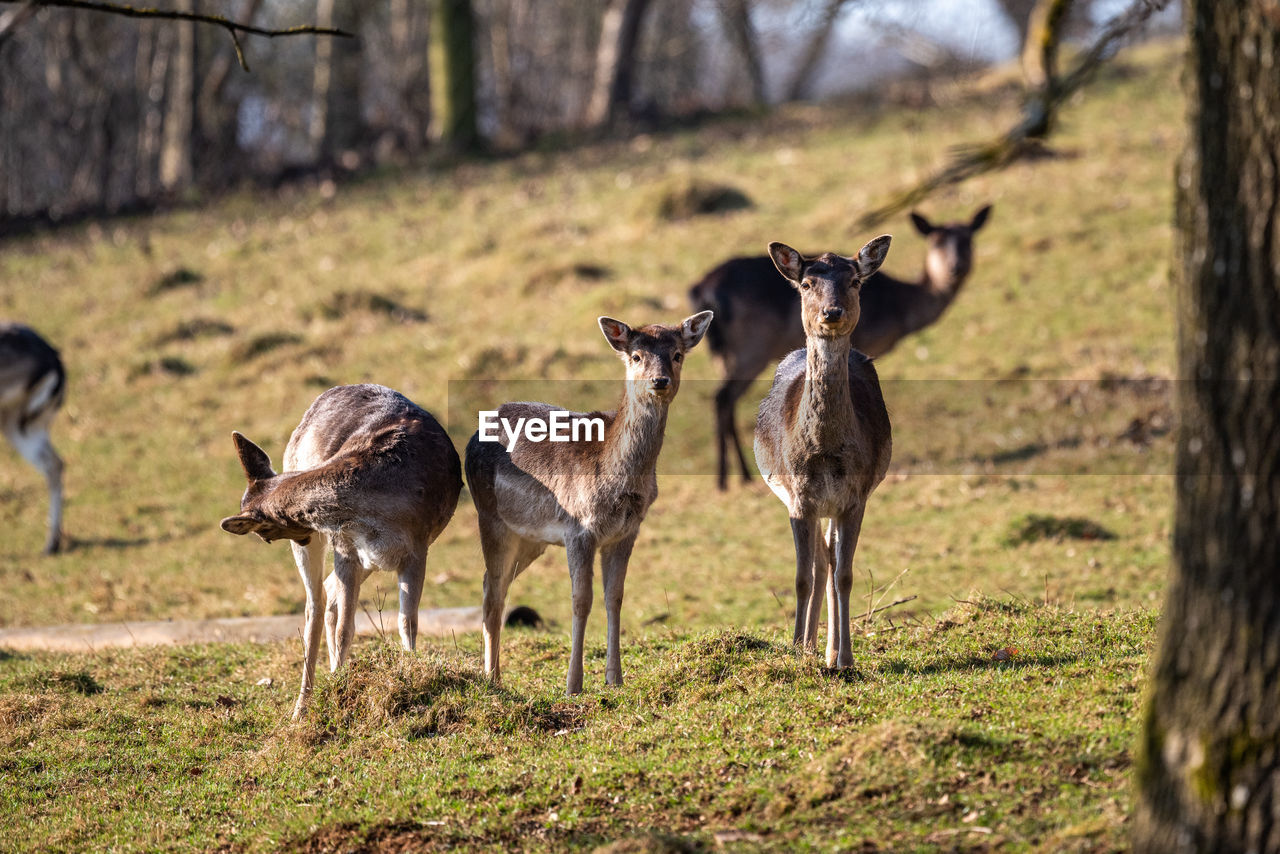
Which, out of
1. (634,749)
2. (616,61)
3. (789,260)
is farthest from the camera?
(616,61)

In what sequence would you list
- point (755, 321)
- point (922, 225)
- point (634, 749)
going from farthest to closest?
point (922, 225) < point (755, 321) < point (634, 749)

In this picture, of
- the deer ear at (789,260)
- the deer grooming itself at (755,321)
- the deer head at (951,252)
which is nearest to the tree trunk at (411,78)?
the deer grooming itself at (755,321)

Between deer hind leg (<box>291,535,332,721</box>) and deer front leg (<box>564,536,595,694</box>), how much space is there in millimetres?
1496

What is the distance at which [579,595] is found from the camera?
736 centimetres

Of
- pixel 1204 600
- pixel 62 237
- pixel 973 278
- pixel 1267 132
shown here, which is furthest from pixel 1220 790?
pixel 62 237

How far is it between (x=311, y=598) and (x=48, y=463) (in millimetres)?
8075

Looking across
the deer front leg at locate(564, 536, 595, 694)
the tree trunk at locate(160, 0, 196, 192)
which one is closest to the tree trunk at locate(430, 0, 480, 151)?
the tree trunk at locate(160, 0, 196, 192)

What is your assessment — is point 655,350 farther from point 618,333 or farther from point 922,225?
point 922,225

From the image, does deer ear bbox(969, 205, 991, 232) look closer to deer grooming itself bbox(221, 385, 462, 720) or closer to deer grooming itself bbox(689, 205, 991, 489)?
deer grooming itself bbox(689, 205, 991, 489)

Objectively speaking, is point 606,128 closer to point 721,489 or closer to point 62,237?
point 62,237

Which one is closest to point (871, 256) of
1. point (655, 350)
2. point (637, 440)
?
point (655, 350)

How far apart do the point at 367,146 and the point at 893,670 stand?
26.6 m

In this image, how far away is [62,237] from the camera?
2656 centimetres
